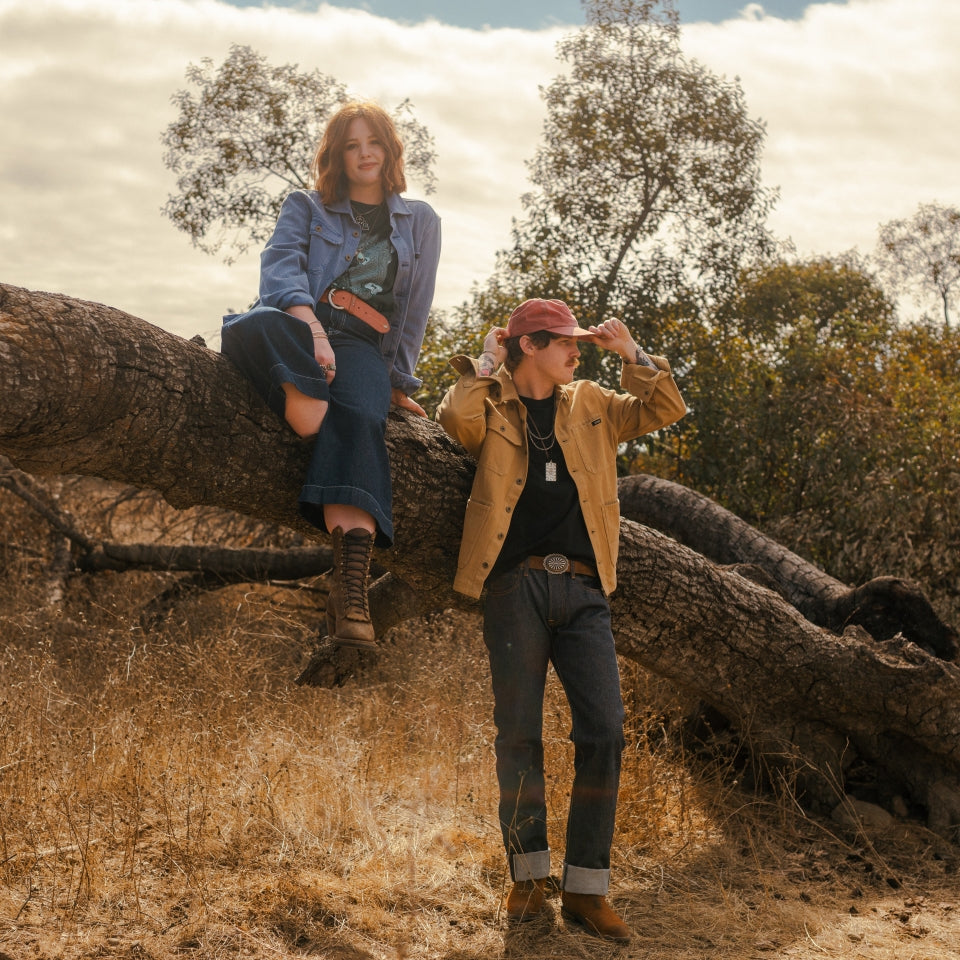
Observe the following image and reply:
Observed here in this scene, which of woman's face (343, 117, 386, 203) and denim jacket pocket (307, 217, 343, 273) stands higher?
woman's face (343, 117, 386, 203)

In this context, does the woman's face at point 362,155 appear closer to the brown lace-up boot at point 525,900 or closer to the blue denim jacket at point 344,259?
the blue denim jacket at point 344,259

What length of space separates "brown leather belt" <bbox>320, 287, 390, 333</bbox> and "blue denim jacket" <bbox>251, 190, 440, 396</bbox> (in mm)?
41

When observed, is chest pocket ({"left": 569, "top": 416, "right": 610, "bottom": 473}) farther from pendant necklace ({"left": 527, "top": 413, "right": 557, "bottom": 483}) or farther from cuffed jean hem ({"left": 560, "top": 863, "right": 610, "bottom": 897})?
cuffed jean hem ({"left": 560, "top": 863, "right": 610, "bottom": 897})

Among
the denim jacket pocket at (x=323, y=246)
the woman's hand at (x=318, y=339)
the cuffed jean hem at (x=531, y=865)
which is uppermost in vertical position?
the denim jacket pocket at (x=323, y=246)

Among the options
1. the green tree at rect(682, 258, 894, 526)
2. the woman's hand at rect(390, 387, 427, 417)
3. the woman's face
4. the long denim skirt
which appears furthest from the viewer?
the green tree at rect(682, 258, 894, 526)

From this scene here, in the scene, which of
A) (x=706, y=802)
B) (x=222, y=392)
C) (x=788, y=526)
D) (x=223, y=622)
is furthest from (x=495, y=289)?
(x=222, y=392)

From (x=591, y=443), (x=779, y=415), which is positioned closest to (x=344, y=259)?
(x=591, y=443)

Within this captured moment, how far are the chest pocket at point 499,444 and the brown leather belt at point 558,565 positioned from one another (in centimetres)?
35

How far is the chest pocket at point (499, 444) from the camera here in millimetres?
3852

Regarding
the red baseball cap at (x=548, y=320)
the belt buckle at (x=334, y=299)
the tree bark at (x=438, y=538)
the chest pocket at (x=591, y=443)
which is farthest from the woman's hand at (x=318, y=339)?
the chest pocket at (x=591, y=443)

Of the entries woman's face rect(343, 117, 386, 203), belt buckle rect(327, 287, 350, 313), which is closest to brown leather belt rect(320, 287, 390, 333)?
belt buckle rect(327, 287, 350, 313)

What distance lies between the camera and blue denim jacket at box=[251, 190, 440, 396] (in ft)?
12.0

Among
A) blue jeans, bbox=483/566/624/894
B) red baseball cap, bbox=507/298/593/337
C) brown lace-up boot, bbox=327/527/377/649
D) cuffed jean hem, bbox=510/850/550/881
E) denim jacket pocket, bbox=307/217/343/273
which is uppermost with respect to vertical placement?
denim jacket pocket, bbox=307/217/343/273

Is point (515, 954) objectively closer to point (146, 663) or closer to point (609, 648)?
point (609, 648)
